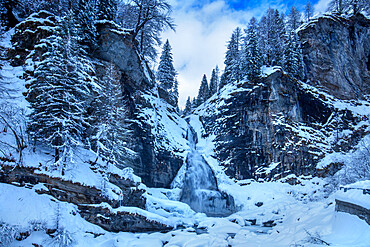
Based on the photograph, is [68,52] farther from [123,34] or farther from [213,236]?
[213,236]

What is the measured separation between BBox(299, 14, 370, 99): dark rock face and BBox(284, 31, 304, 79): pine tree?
2282 mm

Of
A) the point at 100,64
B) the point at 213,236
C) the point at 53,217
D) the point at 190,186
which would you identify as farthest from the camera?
the point at 190,186

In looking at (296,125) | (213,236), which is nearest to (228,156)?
(296,125)

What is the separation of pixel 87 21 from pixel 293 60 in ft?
101

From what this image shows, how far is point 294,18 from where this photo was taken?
50625 mm

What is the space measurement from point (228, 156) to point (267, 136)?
20.0 feet

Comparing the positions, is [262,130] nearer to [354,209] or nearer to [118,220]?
[118,220]

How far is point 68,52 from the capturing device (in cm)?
1443

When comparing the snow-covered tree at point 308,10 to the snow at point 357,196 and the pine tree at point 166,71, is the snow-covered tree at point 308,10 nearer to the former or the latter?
the pine tree at point 166,71

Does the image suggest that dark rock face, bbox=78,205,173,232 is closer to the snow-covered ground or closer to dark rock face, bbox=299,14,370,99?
the snow-covered ground

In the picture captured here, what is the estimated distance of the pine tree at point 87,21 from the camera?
21781 mm

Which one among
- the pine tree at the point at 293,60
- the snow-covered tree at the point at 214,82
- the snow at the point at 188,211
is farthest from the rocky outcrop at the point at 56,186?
the snow-covered tree at the point at 214,82

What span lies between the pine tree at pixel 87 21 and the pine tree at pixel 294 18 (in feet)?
145

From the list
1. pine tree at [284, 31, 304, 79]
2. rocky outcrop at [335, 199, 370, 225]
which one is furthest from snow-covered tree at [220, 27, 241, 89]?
rocky outcrop at [335, 199, 370, 225]
